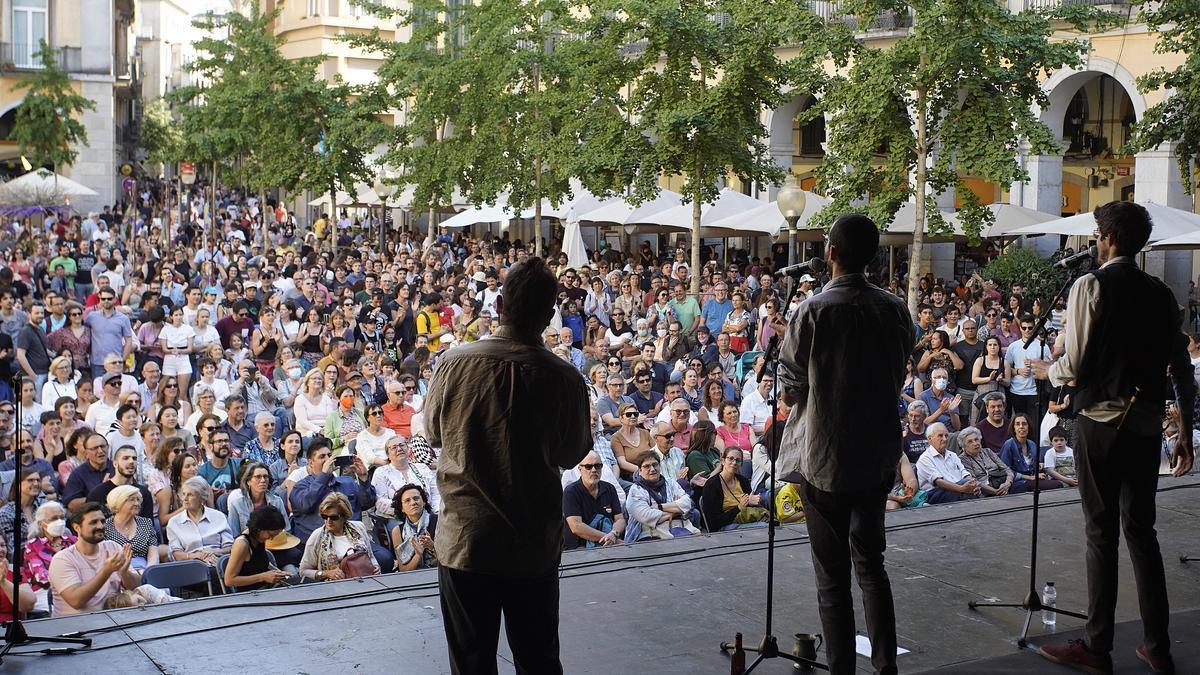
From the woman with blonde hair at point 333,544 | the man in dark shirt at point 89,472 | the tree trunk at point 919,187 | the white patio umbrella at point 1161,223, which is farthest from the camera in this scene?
the white patio umbrella at point 1161,223

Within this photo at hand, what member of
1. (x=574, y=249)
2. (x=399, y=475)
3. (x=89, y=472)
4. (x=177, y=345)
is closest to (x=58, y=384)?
(x=177, y=345)

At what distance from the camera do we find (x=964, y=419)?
12625 millimetres

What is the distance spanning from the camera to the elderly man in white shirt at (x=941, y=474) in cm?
999

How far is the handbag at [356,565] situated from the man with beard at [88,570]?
1129mm

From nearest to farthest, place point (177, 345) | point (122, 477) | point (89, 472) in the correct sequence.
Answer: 1. point (122, 477)
2. point (89, 472)
3. point (177, 345)

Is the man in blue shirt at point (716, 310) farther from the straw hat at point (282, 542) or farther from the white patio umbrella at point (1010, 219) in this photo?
the straw hat at point (282, 542)

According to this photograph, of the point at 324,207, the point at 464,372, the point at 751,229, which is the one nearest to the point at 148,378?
the point at 464,372

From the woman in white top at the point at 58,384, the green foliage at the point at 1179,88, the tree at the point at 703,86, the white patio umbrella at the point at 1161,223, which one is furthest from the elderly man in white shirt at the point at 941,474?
the tree at the point at 703,86

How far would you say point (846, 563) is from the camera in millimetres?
4676

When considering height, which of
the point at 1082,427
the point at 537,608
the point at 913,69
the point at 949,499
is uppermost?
the point at 913,69

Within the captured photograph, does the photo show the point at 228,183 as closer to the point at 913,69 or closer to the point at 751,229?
the point at 751,229

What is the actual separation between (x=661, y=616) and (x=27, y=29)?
150 ft

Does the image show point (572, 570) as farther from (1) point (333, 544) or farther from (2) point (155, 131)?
(2) point (155, 131)

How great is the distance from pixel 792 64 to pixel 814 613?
12.3 meters
